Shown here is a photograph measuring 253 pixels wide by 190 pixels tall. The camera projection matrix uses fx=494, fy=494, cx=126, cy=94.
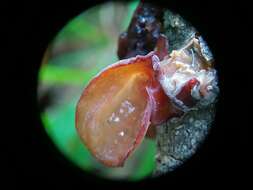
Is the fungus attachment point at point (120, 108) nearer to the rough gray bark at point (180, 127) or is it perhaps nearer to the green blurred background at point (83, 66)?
the rough gray bark at point (180, 127)

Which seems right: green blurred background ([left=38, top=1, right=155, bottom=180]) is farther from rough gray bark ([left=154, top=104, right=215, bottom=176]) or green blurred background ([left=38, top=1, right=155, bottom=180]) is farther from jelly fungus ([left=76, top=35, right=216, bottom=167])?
jelly fungus ([left=76, top=35, right=216, bottom=167])

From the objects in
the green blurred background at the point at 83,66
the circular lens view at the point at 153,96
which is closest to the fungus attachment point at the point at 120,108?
the circular lens view at the point at 153,96

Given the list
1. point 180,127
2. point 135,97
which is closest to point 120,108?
point 135,97

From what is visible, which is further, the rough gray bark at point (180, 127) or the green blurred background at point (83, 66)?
the green blurred background at point (83, 66)

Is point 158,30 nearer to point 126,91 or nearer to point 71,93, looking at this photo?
point 126,91

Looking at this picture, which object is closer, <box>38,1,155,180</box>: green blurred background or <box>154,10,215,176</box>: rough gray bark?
<box>154,10,215,176</box>: rough gray bark

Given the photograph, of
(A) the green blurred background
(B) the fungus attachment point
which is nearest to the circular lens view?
(B) the fungus attachment point

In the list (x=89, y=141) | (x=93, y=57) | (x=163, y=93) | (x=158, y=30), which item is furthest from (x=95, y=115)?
(x=93, y=57)
